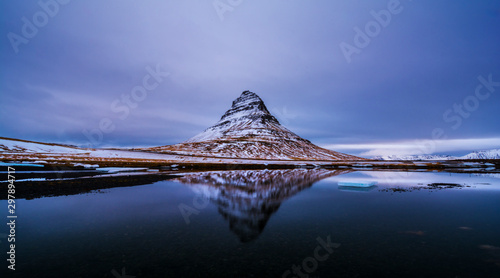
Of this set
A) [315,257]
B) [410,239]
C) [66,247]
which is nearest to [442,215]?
[410,239]

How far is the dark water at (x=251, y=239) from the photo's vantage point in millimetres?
9688

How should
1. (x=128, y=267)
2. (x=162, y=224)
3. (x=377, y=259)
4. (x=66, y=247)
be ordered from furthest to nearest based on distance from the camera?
1. (x=162, y=224)
2. (x=66, y=247)
3. (x=377, y=259)
4. (x=128, y=267)

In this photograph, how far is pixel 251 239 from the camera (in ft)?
43.8

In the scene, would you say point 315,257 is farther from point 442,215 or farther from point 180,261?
point 442,215

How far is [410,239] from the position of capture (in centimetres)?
1327

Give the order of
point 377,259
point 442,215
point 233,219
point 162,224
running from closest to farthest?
1. point 377,259
2. point 162,224
3. point 233,219
4. point 442,215

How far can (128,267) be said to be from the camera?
9750 millimetres

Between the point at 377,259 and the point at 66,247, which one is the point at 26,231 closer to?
the point at 66,247

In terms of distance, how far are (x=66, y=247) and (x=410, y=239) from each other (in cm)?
1860

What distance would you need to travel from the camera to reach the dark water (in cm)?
969

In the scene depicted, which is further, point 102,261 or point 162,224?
point 162,224

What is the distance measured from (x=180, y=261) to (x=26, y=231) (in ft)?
35.3

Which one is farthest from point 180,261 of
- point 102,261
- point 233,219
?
point 233,219

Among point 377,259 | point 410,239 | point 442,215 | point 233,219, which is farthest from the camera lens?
point 442,215
